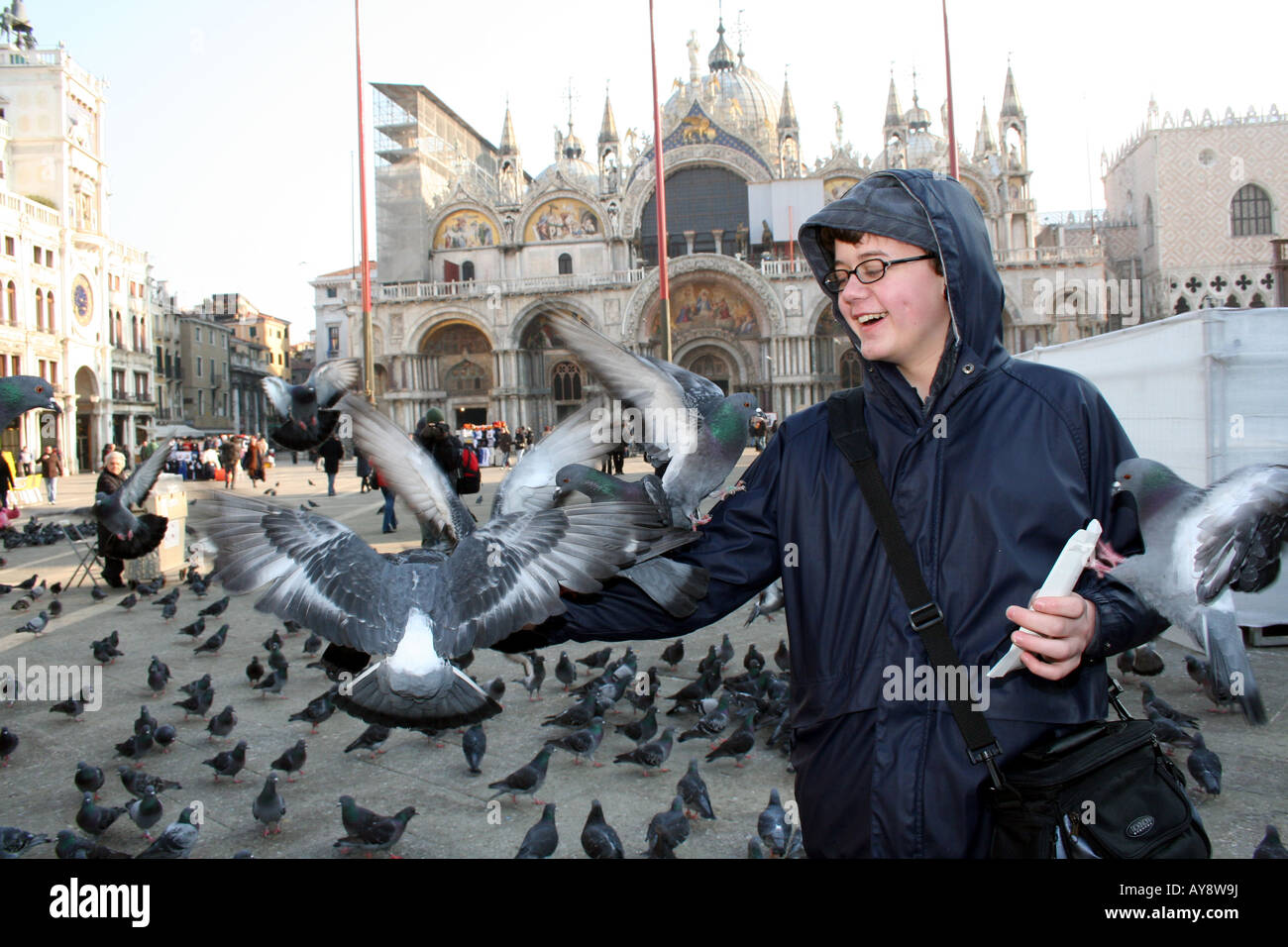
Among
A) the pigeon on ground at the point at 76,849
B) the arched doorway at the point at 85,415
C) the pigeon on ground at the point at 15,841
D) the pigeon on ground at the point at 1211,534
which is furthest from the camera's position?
the arched doorway at the point at 85,415

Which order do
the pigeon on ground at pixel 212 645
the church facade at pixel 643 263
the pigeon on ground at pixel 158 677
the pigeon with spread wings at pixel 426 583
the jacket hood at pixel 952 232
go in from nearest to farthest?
the jacket hood at pixel 952 232 → the pigeon with spread wings at pixel 426 583 → the pigeon on ground at pixel 158 677 → the pigeon on ground at pixel 212 645 → the church facade at pixel 643 263

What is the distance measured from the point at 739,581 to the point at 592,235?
43.1m

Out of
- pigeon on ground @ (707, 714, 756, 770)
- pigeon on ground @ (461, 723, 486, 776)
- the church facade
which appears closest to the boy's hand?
pigeon on ground @ (707, 714, 756, 770)

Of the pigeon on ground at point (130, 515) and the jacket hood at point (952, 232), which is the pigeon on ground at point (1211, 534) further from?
the pigeon on ground at point (130, 515)

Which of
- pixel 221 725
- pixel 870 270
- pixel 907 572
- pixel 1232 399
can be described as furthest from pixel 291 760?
pixel 1232 399

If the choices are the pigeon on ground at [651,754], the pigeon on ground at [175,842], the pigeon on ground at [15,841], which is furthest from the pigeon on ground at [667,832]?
the pigeon on ground at [15,841]

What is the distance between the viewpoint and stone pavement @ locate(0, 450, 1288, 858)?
3.91 m

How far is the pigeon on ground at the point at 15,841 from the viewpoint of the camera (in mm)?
3510

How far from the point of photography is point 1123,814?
1.42 m

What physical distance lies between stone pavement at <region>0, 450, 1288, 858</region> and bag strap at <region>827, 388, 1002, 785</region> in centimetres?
147

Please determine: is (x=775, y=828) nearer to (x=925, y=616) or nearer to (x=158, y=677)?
(x=925, y=616)

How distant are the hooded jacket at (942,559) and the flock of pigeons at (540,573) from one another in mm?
149

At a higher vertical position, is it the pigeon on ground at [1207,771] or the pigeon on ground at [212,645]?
the pigeon on ground at [212,645]
